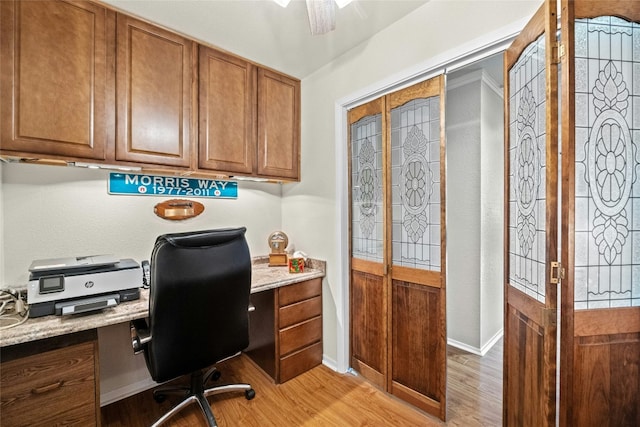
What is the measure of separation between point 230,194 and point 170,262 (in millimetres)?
1286

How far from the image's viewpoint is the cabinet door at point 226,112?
2084 millimetres

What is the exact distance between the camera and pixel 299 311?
223 cm

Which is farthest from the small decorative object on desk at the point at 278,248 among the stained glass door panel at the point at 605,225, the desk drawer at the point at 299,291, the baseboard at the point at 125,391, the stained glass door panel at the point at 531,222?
the stained glass door panel at the point at 605,225

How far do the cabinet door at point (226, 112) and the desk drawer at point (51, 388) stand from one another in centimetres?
137

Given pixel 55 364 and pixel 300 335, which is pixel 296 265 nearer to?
pixel 300 335

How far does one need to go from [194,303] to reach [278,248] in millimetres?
1264

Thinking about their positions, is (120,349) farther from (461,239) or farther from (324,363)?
(461,239)

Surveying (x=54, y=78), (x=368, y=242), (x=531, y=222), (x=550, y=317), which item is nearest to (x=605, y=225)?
(x=531, y=222)

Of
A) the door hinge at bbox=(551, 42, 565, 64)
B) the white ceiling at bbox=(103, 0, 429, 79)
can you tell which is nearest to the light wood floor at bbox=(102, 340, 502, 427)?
the door hinge at bbox=(551, 42, 565, 64)

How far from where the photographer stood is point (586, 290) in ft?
3.65

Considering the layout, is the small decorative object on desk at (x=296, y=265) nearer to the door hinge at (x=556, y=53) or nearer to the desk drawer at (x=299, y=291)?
the desk drawer at (x=299, y=291)

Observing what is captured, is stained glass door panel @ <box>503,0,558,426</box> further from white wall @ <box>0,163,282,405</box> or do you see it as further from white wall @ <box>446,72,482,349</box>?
white wall @ <box>0,163,282,405</box>

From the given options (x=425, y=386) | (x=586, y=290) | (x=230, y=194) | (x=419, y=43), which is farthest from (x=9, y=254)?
(x=586, y=290)

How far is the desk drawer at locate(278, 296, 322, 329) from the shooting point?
6.98 feet
